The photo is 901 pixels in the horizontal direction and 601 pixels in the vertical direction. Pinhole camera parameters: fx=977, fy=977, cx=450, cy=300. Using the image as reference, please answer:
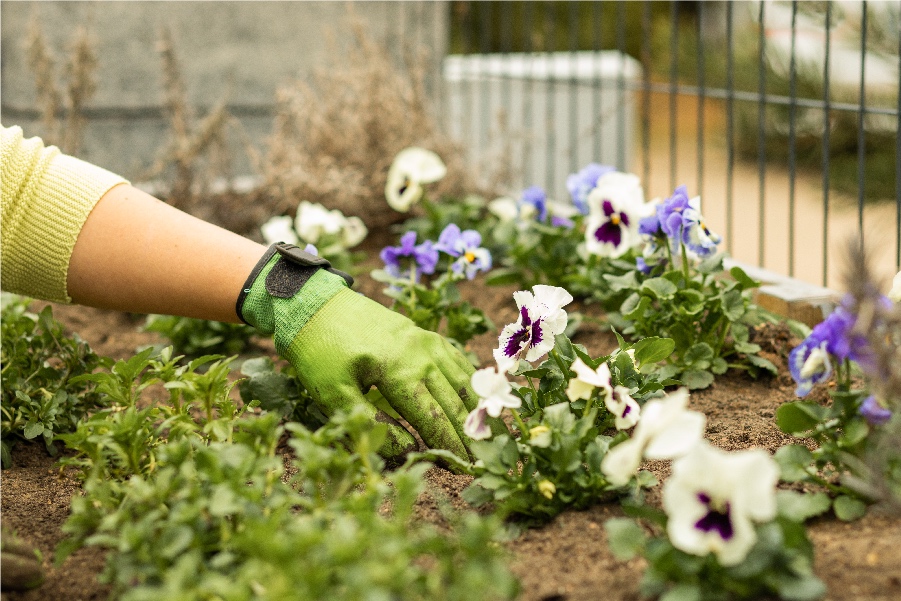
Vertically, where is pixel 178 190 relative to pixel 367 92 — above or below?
below

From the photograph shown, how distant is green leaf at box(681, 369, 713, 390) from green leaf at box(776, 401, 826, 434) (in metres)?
0.54

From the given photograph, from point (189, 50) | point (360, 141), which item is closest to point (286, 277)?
point (360, 141)

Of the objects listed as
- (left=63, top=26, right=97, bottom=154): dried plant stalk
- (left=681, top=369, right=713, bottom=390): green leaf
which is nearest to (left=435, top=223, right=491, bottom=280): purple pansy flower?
(left=681, top=369, right=713, bottom=390): green leaf

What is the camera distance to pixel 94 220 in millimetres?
1661

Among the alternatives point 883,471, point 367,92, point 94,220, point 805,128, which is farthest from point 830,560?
point 805,128

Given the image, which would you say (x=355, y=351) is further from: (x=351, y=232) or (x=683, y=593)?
(x=351, y=232)

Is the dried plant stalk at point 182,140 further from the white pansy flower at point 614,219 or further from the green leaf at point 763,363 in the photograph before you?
the green leaf at point 763,363

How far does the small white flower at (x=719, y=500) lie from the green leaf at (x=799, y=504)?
4.7 inches

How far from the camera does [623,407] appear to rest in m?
1.27

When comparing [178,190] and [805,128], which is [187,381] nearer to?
[178,190]

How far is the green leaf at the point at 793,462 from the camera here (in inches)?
45.4

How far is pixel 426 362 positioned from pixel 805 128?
379 cm

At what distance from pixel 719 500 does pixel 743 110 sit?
575 centimetres

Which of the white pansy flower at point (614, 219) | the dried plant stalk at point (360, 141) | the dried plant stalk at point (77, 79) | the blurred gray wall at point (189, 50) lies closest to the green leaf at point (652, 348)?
the white pansy flower at point (614, 219)
